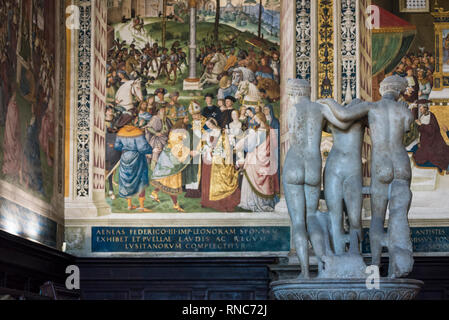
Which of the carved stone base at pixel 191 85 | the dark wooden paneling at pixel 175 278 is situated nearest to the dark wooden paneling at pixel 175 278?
the dark wooden paneling at pixel 175 278

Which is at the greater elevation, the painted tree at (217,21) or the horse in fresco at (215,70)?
the painted tree at (217,21)

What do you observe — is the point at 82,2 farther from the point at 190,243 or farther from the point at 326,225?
the point at 326,225

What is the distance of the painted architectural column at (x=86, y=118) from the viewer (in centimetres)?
1587

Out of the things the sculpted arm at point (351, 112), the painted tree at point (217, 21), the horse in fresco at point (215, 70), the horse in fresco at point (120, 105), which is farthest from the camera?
the painted tree at point (217, 21)

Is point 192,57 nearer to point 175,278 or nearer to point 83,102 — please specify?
point 83,102

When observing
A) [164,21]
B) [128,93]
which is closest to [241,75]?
[164,21]

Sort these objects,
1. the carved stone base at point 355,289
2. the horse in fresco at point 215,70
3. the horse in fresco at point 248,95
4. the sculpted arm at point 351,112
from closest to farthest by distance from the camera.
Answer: the carved stone base at point 355,289, the sculpted arm at point 351,112, the horse in fresco at point 248,95, the horse in fresco at point 215,70

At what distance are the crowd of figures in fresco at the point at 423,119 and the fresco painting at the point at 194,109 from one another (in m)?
2.35

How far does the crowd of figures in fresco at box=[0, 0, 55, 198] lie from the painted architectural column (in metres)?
0.82

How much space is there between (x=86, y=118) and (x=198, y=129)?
201cm

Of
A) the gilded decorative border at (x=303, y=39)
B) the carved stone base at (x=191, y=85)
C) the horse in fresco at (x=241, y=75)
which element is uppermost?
the gilded decorative border at (x=303, y=39)

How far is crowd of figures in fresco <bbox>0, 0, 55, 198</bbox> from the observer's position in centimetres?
1248

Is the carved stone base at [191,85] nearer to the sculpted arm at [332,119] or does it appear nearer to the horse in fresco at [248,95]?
the horse in fresco at [248,95]
